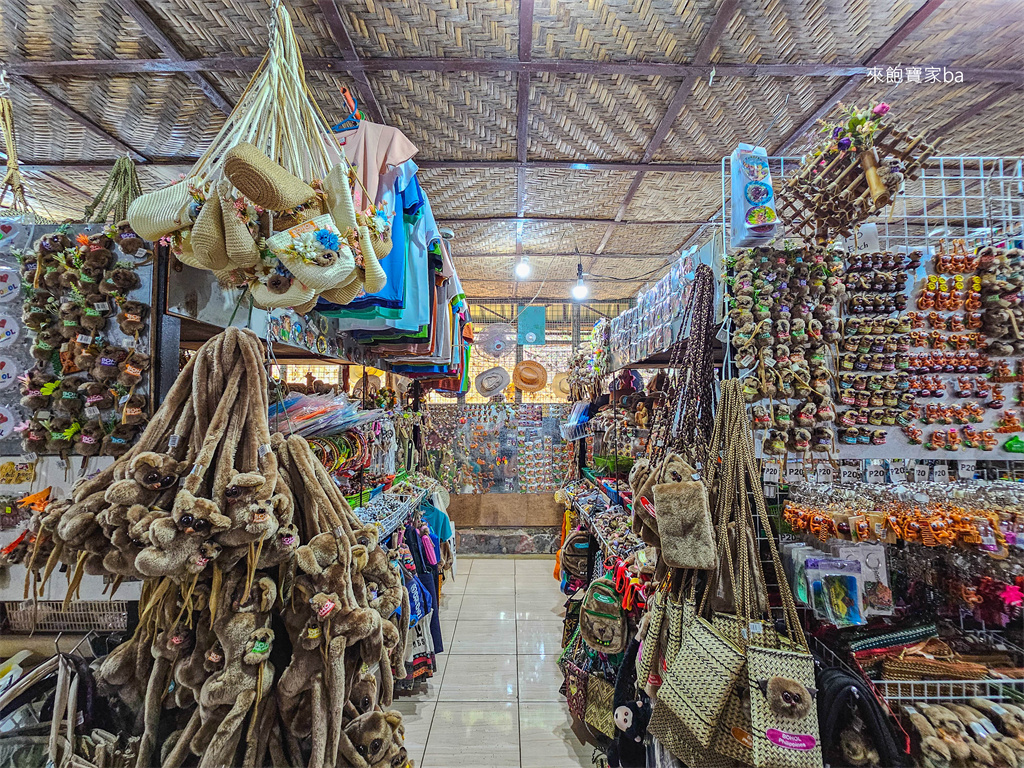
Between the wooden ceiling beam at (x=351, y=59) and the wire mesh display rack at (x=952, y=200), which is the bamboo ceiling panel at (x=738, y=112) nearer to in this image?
the wire mesh display rack at (x=952, y=200)

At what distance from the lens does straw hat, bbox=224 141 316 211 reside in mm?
982

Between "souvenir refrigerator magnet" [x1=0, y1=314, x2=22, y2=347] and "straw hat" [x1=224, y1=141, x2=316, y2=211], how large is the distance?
1.09 metres

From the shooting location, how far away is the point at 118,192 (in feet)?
5.14

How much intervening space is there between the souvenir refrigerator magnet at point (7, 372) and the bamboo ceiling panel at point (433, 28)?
1.84 m

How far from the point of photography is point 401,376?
459 cm

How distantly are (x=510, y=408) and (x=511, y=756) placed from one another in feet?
14.3

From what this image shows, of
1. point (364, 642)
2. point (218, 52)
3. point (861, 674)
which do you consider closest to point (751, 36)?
point (218, 52)

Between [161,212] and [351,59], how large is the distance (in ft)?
5.11

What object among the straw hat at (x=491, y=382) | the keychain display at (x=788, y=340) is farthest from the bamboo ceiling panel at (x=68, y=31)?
the straw hat at (x=491, y=382)

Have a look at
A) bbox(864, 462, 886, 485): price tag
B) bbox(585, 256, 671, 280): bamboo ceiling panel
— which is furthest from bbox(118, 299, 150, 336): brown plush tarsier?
bbox(585, 256, 671, 280): bamboo ceiling panel

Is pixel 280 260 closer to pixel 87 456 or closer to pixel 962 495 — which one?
pixel 87 456

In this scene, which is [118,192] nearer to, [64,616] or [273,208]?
[273,208]

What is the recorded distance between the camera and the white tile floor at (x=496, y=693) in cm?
255

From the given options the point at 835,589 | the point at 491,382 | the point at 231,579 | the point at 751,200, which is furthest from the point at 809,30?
the point at 491,382
